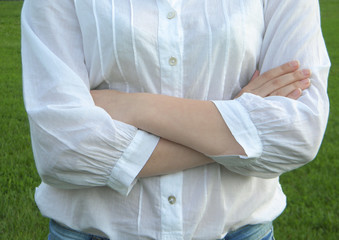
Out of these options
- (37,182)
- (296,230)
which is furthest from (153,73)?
(37,182)

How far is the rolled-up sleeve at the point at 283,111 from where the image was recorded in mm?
1606

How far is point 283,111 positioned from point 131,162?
48 cm

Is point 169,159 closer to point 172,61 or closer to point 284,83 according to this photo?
point 172,61

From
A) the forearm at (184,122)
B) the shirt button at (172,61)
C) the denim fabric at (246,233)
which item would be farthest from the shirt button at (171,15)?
the denim fabric at (246,233)

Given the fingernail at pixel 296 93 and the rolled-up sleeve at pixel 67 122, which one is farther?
the fingernail at pixel 296 93

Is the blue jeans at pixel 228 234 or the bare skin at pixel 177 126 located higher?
the bare skin at pixel 177 126

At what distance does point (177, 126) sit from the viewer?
63.8 inches

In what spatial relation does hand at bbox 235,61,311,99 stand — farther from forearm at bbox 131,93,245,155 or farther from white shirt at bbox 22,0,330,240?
forearm at bbox 131,93,245,155

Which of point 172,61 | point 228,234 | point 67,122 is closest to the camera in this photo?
point 67,122

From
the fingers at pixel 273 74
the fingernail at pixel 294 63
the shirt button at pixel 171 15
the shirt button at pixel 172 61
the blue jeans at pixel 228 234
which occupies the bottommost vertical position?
the blue jeans at pixel 228 234

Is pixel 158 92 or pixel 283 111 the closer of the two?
pixel 283 111

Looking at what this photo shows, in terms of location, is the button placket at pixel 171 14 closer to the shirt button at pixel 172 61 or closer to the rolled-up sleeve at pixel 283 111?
the shirt button at pixel 172 61

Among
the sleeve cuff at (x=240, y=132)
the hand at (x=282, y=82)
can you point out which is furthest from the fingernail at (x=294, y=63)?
the sleeve cuff at (x=240, y=132)

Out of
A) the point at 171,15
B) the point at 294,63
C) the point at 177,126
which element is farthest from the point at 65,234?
the point at 294,63
